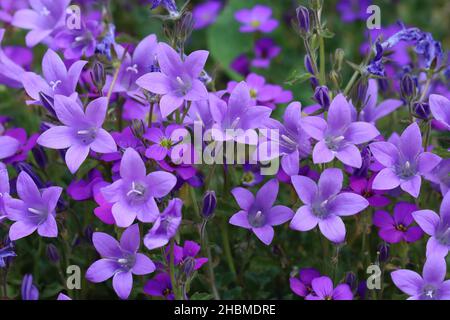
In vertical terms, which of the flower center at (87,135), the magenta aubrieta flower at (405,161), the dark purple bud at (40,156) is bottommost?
the magenta aubrieta flower at (405,161)

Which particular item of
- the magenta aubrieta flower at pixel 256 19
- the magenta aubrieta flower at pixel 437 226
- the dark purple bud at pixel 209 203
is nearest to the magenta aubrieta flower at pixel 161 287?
the dark purple bud at pixel 209 203

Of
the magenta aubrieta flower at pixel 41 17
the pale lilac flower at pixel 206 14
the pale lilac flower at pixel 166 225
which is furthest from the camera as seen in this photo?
the pale lilac flower at pixel 206 14

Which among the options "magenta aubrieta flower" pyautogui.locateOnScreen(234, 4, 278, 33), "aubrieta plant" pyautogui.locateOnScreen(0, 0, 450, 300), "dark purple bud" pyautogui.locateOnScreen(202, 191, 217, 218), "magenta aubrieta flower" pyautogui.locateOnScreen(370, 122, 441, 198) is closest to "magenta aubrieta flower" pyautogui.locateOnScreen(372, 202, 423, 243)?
"aubrieta plant" pyautogui.locateOnScreen(0, 0, 450, 300)

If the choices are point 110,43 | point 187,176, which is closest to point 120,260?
point 187,176

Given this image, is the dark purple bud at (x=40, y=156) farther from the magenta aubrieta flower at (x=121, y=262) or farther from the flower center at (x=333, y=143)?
the flower center at (x=333, y=143)

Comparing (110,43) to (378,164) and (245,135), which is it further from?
(378,164)

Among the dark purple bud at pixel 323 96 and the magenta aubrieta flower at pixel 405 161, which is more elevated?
the dark purple bud at pixel 323 96

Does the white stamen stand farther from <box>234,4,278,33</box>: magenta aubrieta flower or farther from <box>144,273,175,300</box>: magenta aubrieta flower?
<box>234,4,278,33</box>: magenta aubrieta flower

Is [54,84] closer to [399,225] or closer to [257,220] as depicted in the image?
[257,220]
